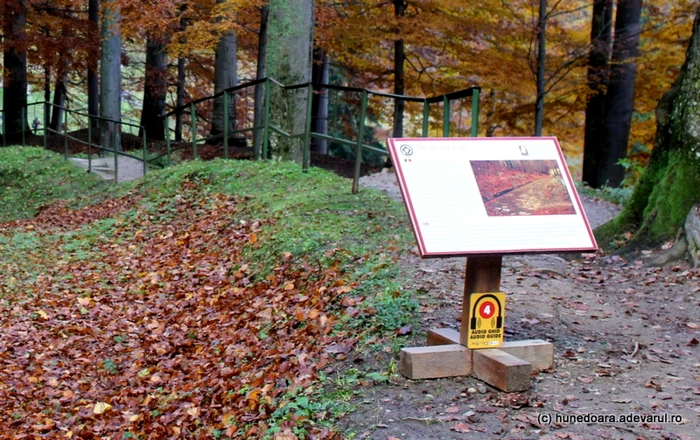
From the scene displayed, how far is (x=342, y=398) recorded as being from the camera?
13.2 feet

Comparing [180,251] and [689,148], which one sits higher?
[689,148]

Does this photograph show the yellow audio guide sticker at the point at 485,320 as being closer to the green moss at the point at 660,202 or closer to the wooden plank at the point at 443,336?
the wooden plank at the point at 443,336

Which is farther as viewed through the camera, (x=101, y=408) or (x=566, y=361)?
(x=101, y=408)

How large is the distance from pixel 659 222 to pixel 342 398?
4.22 m

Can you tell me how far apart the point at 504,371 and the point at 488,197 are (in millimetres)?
971

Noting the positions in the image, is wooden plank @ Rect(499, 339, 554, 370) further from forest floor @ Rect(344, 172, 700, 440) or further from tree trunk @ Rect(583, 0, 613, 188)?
tree trunk @ Rect(583, 0, 613, 188)

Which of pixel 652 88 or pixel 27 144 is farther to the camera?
pixel 27 144

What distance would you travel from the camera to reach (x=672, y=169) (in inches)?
270

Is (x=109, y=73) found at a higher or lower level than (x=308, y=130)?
higher

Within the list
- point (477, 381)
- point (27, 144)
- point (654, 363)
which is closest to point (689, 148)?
point (654, 363)

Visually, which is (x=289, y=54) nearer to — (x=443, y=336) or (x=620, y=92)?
(x=443, y=336)

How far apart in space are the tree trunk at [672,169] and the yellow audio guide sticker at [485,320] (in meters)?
3.20

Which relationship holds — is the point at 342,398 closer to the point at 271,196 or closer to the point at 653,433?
the point at 653,433

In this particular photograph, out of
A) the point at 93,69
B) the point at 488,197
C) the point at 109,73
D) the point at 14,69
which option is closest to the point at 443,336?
the point at 488,197
